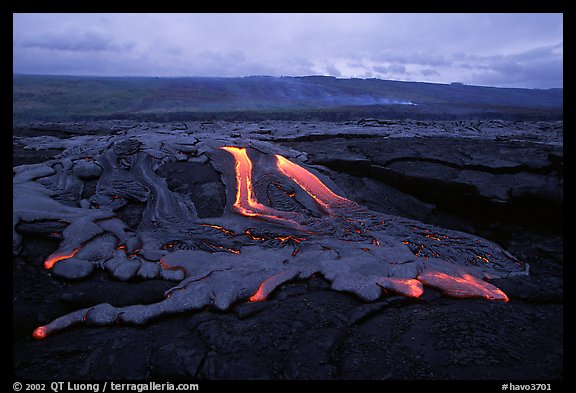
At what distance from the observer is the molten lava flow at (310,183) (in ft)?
19.2

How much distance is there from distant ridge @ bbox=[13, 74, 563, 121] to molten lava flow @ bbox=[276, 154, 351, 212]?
17.2 m

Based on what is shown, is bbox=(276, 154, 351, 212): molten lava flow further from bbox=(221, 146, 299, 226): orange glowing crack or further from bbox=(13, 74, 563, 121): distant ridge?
bbox=(13, 74, 563, 121): distant ridge

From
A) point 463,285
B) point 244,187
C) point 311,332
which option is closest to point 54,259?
point 244,187

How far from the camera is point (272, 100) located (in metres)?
48.0


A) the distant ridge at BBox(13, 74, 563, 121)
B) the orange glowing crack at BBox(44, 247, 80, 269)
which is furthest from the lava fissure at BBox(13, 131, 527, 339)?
the distant ridge at BBox(13, 74, 563, 121)

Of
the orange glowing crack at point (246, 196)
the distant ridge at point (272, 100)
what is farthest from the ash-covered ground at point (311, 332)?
the distant ridge at point (272, 100)

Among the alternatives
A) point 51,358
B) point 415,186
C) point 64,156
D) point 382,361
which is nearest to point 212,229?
point 51,358

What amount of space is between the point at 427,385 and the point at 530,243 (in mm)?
4164

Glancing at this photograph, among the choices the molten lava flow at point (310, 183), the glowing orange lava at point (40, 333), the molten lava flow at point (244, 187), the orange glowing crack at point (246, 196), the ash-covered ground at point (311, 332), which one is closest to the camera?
the ash-covered ground at point (311, 332)

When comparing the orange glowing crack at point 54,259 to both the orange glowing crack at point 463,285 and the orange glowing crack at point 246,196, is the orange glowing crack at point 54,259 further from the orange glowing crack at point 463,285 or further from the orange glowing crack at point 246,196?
the orange glowing crack at point 463,285

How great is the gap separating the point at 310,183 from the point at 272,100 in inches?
1744

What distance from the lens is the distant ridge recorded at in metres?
26.7

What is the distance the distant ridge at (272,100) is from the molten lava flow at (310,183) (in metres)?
17.2

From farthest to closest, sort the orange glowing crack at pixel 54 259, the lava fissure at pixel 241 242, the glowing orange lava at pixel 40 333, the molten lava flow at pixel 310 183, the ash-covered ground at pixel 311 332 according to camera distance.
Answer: the molten lava flow at pixel 310 183, the orange glowing crack at pixel 54 259, the lava fissure at pixel 241 242, the glowing orange lava at pixel 40 333, the ash-covered ground at pixel 311 332
